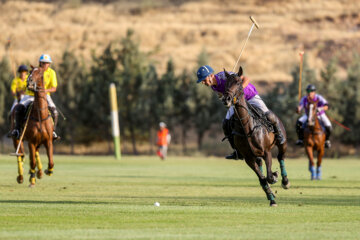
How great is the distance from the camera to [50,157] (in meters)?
22.8

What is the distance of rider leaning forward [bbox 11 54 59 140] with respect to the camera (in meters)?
22.3

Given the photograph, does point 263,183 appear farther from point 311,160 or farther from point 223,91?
point 311,160

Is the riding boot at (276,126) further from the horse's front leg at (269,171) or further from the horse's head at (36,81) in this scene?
the horse's head at (36,81)

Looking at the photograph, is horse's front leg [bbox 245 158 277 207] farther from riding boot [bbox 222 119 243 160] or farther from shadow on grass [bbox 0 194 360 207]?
riding boot [bbox 222 119 243 160]

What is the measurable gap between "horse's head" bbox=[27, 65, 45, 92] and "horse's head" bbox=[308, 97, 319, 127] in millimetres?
10111

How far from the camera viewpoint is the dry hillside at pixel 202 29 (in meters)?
99.5

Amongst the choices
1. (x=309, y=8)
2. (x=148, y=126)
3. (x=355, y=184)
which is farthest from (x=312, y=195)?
(x=309, y=8)

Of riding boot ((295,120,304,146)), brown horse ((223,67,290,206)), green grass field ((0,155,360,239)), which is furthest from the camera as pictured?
riding boot ((295,120,304,146))

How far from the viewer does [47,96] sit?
2273cm

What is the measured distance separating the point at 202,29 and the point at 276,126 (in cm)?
9450

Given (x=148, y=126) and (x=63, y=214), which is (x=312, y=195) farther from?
(x=148, y=126)

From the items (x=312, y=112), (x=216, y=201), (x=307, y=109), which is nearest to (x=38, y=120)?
(x=216, y=201)

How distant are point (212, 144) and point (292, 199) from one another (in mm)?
54002

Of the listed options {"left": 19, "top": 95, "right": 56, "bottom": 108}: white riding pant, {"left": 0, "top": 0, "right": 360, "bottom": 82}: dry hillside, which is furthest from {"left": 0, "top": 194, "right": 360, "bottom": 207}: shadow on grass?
{"left": 0, "top": 0, "right": 360, "bottom": 82}: dry hillside
